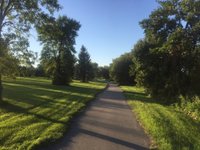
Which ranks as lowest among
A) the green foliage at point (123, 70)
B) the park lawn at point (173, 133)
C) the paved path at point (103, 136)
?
the paved path at point (103, 136)

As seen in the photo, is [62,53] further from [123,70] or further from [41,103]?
[41,103]

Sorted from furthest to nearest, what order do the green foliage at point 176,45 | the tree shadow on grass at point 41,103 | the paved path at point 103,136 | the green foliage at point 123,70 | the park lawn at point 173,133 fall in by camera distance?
1. the green foliage at point 123,70
2. the green foliage at point 176,45
3. the tree shadow on grass at point 41,103
4. the park lawn at point 173,133
5. the paved path at point 103,136

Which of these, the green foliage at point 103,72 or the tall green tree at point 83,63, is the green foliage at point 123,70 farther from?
the green foliage at point 103,72

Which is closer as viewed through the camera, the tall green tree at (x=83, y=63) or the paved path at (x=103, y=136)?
the paved path at (x=103, y=136)

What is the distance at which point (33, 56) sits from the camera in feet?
56.3

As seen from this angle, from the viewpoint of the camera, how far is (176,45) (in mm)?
21047

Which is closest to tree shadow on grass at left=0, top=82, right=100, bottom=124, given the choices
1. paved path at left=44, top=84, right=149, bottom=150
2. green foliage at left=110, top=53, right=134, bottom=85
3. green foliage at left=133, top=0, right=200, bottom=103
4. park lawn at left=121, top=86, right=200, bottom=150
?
paved path at left=44, top=84, right=149, bottom=150

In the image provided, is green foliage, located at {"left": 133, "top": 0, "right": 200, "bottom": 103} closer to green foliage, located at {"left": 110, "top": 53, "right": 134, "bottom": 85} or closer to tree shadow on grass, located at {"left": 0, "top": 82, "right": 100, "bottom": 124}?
tree shadow on grass, located at {"left": 0, "top": 82, "right": 100, "bottom": 124}

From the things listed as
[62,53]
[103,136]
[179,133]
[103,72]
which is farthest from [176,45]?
[103,72]

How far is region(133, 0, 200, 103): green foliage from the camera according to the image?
20266 millimetres

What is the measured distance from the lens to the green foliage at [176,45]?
20266 millimetres

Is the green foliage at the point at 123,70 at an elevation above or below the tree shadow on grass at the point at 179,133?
above

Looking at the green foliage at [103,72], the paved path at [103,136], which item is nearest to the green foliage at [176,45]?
the paved path at [103,136]

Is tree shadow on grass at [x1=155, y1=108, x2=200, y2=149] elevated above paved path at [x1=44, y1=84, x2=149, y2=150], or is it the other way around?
tree shadow on grass at [x1=155, y1=108, x2=200, y2=149]
